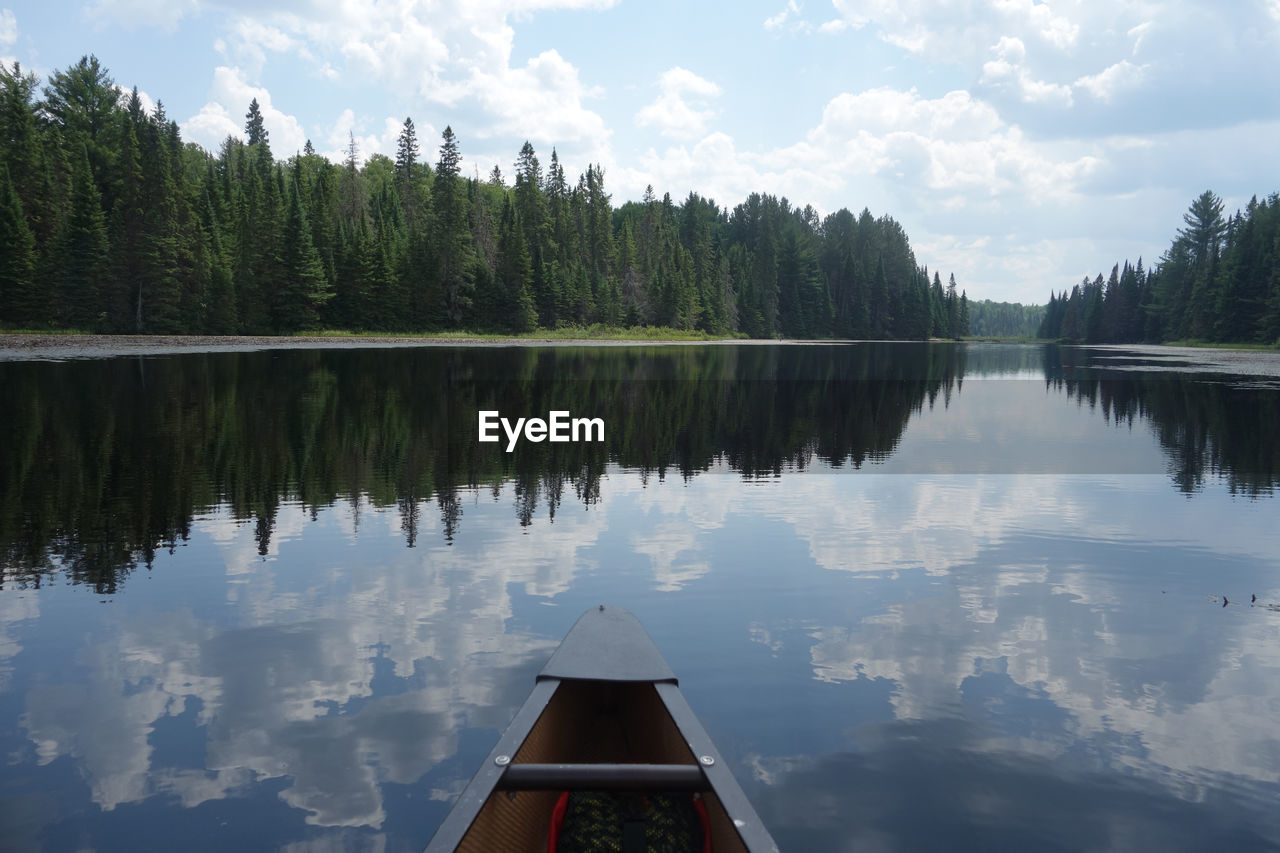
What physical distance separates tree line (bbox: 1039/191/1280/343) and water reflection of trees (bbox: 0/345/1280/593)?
7362 cm

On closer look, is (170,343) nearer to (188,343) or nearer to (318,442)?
(188,343)

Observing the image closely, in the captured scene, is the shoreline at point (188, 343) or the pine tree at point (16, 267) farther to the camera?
the pine tree at point (16, 267)

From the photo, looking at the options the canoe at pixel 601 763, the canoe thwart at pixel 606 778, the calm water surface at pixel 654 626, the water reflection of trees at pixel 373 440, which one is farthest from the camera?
the water reflection of trees at pixel 373 440

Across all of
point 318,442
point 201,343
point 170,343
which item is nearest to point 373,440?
point 318,442

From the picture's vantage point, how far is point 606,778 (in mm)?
4641

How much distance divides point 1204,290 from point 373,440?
127m

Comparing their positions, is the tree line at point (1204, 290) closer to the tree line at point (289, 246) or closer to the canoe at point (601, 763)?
the tree line at point (289, 246)

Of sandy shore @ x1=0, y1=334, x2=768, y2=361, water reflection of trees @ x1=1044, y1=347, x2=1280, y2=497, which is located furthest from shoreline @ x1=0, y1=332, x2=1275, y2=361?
water reflection of trees @ x1=1044, y1=347, x2=1280, y2=497

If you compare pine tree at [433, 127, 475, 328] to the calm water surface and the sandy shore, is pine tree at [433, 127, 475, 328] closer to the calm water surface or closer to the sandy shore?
the sandy shore

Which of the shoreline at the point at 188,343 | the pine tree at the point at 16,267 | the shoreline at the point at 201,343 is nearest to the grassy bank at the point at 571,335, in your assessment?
the shoreline at the point at 201,343

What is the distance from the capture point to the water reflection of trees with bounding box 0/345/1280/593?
42.8ft

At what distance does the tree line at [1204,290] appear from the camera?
97.8 m

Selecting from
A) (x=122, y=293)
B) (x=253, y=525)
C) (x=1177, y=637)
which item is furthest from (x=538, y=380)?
(x=122, y=293)

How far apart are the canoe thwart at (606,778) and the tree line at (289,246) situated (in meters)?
75.8
